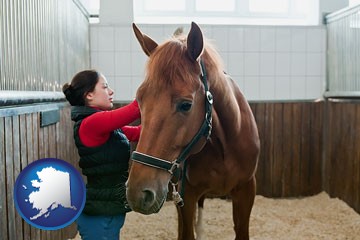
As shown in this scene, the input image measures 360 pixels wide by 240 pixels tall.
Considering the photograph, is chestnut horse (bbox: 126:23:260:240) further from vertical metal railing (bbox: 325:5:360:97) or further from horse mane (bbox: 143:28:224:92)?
vertical metal railing (bbox: 325:5:360:97)

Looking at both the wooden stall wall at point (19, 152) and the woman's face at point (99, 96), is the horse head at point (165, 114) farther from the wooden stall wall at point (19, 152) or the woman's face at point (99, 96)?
the wooden stall wall at point (19, 152)

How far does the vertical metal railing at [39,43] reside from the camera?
162cm

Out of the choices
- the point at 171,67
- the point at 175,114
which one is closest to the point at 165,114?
the point at 175,114

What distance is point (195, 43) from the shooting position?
4.33 ft

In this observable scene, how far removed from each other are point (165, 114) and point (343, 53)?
2812 mm

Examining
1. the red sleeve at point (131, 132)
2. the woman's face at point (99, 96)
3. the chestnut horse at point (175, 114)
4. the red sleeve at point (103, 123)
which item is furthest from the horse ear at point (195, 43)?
the red sleeve at point (131, 132)

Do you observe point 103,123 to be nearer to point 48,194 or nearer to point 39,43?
point 48,194

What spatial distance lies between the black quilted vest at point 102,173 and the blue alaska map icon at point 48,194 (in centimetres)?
32

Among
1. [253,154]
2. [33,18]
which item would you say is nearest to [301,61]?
[253,154]

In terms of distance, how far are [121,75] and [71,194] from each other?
8.70ft

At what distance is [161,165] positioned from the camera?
1.22 meters

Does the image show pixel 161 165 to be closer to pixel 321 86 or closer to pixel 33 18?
pixel 33 18

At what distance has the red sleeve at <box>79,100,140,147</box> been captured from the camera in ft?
4.62

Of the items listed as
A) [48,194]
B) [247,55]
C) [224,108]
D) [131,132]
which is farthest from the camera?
[247,55]
